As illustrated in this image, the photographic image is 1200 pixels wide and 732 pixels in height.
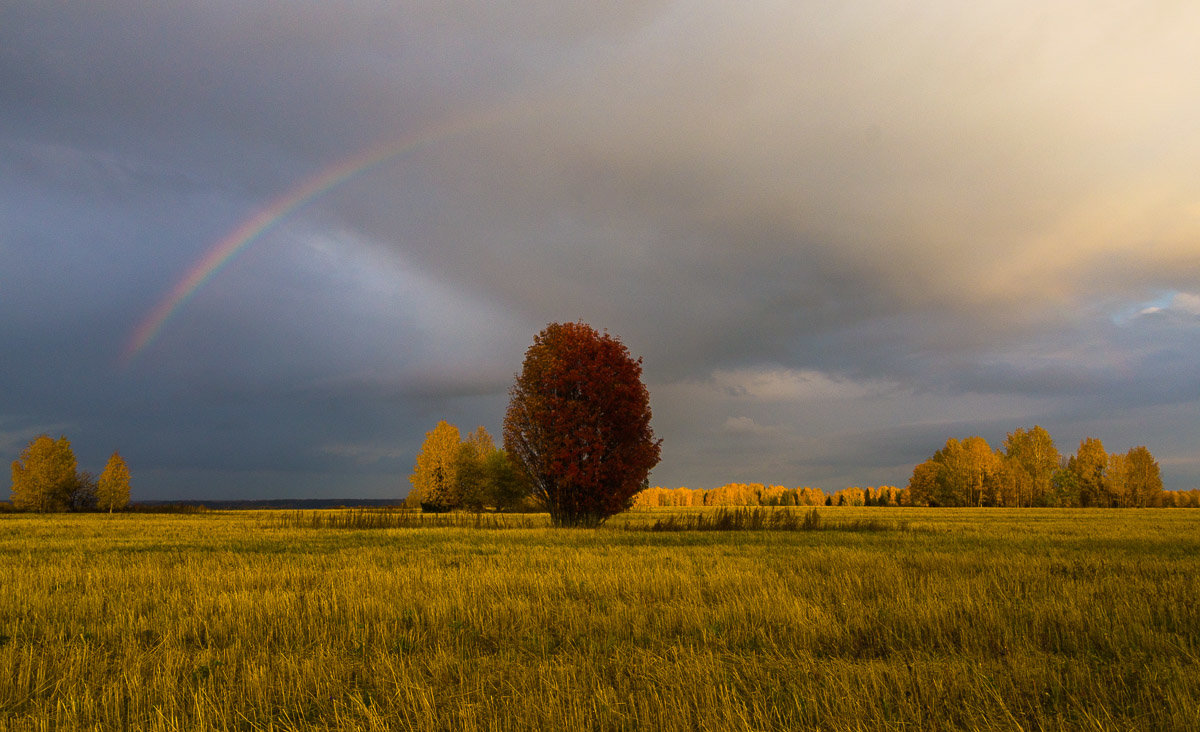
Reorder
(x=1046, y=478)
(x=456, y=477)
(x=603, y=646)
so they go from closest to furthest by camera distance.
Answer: (x=603, y=646) → (x=456, y=477) → (x=1046, y=478)

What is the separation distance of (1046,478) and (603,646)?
482 feet

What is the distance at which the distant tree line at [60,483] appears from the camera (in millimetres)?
84562

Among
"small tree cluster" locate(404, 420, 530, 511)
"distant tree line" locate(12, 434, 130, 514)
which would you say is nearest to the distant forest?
"small tree cluster" locate(404, 420, 530, 511)

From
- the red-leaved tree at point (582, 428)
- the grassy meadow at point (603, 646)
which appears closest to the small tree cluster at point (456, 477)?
the red-leaved tree at point (582, 428)

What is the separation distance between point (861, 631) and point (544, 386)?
2968cm

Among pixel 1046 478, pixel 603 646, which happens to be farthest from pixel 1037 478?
pixel 603 646

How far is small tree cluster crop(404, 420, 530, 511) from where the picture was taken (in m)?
76.8

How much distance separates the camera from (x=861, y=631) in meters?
8.89

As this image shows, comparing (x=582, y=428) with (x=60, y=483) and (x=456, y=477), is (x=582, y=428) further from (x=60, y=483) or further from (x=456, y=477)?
(x=60, y=483)

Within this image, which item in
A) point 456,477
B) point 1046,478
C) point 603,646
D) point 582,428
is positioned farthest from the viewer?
point 1046,478

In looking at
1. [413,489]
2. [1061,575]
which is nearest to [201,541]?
[1061,575]

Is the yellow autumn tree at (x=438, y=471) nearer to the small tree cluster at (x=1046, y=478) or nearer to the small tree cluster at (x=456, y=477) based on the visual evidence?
the small tree cluster at (x=456, y=477)

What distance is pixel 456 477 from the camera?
8300 cm

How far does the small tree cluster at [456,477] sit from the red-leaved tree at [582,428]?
38545 mm
